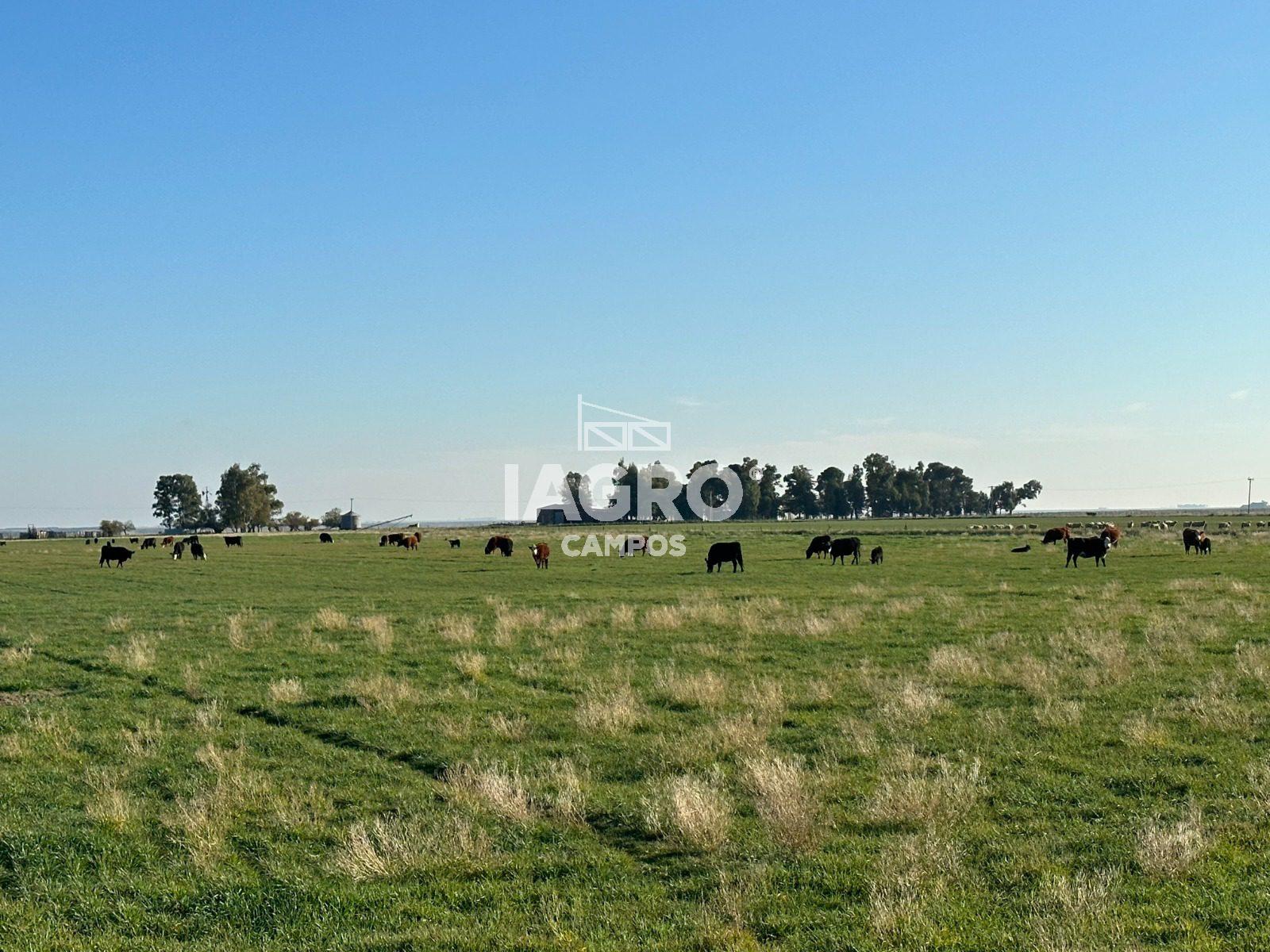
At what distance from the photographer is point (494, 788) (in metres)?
10.2

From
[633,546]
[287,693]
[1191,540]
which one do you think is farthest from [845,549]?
[287,693]

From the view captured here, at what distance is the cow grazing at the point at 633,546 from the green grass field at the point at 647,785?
130 feet

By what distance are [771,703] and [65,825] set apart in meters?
8.92

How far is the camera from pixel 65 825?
388 inches

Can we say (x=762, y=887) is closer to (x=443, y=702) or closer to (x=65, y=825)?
(x=65, y=825)

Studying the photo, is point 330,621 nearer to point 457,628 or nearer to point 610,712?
point 457,628

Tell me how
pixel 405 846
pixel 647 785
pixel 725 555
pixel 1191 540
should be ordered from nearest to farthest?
pixel 405 846 → pixel 647 785 → pixel 725 555 → pixel 1191 540

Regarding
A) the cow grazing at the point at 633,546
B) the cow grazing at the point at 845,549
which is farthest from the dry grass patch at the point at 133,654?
the cow grazing at the point at 633,546

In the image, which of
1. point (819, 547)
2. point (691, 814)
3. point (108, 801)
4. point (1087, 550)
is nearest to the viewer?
point (691, 814)

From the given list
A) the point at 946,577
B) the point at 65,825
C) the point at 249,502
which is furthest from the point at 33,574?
the point at 249,502

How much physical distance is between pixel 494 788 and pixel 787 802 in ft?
9.74

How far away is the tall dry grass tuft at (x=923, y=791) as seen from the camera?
937cm

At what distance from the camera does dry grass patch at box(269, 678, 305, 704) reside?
618 inches

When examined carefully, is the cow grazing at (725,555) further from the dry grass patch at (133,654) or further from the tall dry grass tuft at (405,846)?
the tall dry grass tuft at (405,846)
